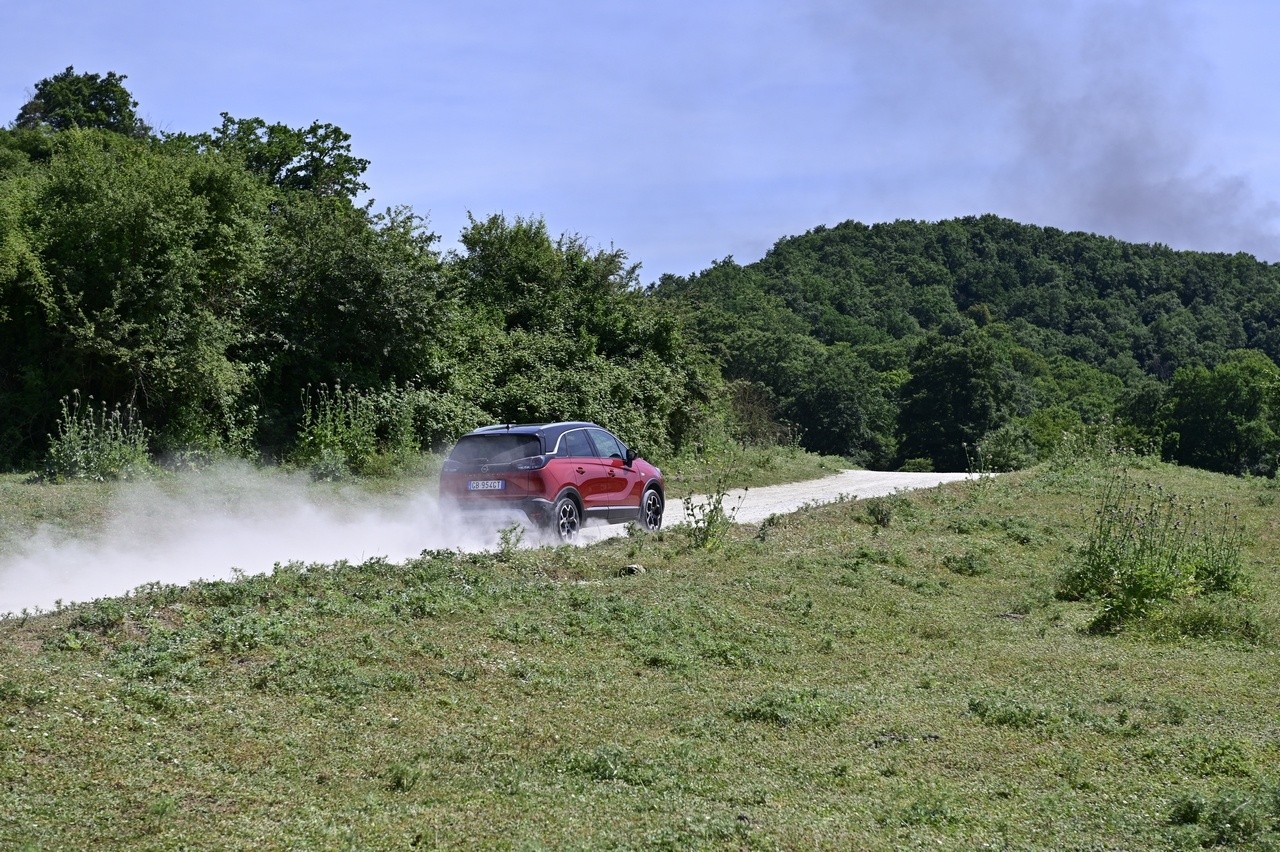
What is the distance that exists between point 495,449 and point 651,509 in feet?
11.5

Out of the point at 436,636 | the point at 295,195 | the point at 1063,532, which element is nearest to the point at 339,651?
the point at 436,636

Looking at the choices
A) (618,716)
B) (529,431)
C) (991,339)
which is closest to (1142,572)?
(618,716)

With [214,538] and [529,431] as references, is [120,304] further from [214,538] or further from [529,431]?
[529,431]


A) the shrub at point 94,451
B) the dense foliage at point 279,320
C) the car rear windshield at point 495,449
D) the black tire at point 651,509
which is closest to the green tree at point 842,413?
the dense foliage at point 279,320

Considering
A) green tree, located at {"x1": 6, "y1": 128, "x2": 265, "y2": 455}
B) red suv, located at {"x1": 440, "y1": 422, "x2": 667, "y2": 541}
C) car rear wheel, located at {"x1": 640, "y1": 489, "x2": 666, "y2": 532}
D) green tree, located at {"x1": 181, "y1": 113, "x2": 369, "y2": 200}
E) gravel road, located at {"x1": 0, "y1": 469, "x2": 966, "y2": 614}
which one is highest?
green tree, located at {"x1": 181, "y1": 113, "x2": 369, "y2": 200}

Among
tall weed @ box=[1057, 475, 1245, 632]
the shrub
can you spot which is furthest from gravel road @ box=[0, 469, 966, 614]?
tall weed @ box=[1057, 475, 1245, 632]

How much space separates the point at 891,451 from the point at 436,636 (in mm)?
61474

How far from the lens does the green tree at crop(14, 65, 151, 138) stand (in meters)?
50.2

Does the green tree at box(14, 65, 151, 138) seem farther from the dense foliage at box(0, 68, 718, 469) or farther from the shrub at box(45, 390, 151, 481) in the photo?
the shrub at box(45, 390, 151, 481)

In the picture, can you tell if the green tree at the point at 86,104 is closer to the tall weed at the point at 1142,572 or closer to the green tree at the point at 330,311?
the green tree at the point at 330,311

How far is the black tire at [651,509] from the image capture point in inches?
716

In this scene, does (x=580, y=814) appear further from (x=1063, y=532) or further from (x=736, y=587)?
(x=1063, y=532)

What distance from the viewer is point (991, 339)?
69.6m

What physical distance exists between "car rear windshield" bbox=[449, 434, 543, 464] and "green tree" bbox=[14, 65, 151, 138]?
3967 centimetres
